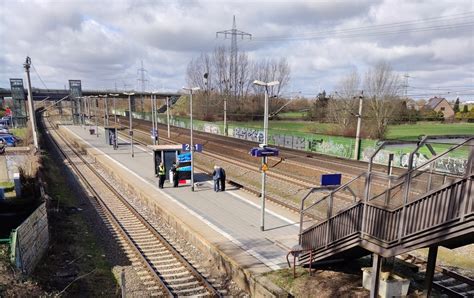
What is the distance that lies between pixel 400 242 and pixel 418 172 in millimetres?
1542

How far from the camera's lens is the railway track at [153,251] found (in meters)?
10.7

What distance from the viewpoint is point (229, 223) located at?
15086 millimetres

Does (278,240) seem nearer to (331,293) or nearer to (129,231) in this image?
(331,293)

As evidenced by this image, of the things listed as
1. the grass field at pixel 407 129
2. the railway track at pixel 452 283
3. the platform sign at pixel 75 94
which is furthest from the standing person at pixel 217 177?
the platform sign at pixel 75 94

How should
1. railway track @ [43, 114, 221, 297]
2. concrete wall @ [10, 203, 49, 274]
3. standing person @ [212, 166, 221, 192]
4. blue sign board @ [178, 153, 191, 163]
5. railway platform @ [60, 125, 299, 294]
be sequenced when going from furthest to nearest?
1. blue sign board @ [178, 153, 191, 163]
2. standing person @ [212, 166, 221, 192]
3. railway platform @ [60, 125, 299, 294]
4. railway track @ [43, 114, 221, 297]
5. concrete wall @ [10, 203, 49, 274]

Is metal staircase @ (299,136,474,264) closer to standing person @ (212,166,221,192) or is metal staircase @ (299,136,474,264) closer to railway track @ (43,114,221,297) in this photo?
railway track @ (43,114,221,297)

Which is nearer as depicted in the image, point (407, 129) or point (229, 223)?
point (229, 223)

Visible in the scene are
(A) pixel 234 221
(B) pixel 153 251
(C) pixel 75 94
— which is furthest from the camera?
(C) pixel 75 94

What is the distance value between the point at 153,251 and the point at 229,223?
3.33 m

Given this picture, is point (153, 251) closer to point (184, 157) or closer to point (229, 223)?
point (229, 223)

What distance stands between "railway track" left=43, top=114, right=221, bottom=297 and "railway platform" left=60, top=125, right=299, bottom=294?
2.96 feet

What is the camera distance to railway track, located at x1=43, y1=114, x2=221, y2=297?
35.2 feet

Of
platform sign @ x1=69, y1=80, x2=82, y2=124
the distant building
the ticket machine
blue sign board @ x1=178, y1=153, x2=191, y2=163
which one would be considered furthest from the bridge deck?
the distant building

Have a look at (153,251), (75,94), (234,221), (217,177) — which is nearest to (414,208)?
(234,221)
